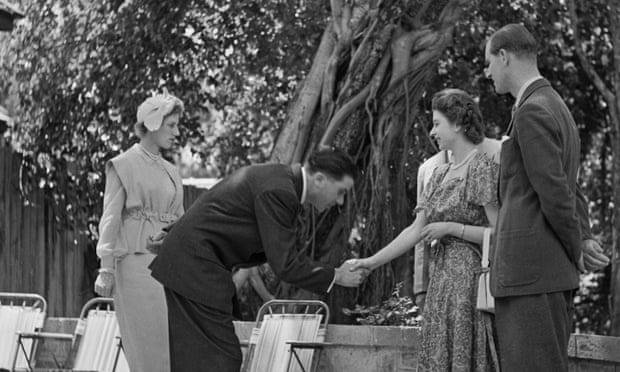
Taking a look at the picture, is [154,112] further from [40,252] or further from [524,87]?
[40,252]

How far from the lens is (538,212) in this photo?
4344mm

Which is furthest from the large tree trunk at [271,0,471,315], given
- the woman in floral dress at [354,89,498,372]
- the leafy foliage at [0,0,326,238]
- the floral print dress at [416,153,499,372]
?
the floral print dress at [416,153,499,372]

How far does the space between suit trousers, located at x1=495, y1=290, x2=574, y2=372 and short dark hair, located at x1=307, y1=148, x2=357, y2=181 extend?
0.87 m

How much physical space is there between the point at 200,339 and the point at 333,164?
2.82 feet

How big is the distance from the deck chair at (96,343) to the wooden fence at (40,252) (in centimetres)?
222

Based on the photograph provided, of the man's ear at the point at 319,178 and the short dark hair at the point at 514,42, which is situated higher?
the short dark hair at the point at 514,42

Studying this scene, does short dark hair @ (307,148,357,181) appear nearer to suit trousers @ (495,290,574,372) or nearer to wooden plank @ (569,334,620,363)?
suit trousers @ (495,290,574,372)

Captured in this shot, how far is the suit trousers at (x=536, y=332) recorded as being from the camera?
14.2 feet

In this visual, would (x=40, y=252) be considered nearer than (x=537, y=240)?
No

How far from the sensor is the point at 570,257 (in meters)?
4.40

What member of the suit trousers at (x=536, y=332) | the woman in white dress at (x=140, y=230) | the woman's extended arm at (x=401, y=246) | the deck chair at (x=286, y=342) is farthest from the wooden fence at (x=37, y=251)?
the suit trousers at (x=536, y=332)

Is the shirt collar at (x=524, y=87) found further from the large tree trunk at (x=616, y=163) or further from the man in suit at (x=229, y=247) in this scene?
the large tree trunk at (x=616, y=163)

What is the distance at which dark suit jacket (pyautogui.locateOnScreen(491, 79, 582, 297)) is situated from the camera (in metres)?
4.29

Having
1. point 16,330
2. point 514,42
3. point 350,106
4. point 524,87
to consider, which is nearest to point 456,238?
point 524,87
